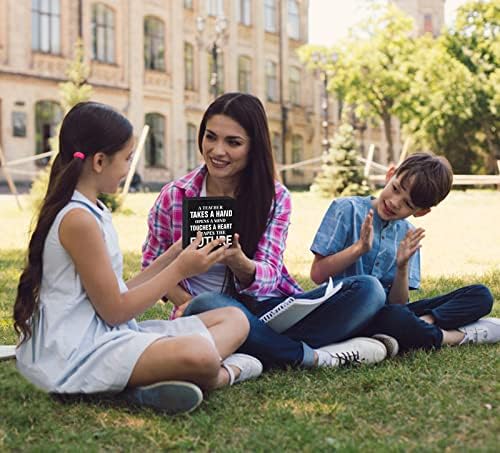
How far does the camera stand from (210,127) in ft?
12.0

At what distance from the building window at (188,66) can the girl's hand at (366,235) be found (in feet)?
96.5

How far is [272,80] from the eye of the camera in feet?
124

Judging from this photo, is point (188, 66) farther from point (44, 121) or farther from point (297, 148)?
point (44, 121)

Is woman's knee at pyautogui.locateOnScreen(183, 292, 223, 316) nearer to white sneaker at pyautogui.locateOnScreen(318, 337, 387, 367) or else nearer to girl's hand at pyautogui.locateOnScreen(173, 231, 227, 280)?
girl's hand at pyautogui.locateOnScreen(173, 231, 227, 280)

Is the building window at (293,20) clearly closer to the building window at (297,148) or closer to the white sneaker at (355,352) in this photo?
the building window at (297,148)

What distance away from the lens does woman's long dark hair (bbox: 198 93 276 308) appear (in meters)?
3.67

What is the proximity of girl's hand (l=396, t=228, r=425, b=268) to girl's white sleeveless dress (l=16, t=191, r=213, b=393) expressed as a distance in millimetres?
1296

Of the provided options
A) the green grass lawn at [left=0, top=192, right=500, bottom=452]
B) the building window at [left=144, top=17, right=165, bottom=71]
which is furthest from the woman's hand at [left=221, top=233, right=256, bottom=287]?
the building window at [left=144, top=17, right=165, bottom=71]

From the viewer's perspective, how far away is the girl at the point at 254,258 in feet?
11.9

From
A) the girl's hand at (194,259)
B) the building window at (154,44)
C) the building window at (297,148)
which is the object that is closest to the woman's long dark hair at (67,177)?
the girl's hand at (194,259)

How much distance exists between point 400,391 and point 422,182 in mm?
1072

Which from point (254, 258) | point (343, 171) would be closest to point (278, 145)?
point (343, 171)

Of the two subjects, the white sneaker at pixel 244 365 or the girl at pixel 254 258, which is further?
the girl at pixel 254 258

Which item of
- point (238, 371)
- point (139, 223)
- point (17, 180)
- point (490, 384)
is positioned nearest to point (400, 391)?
point (490, 384)
